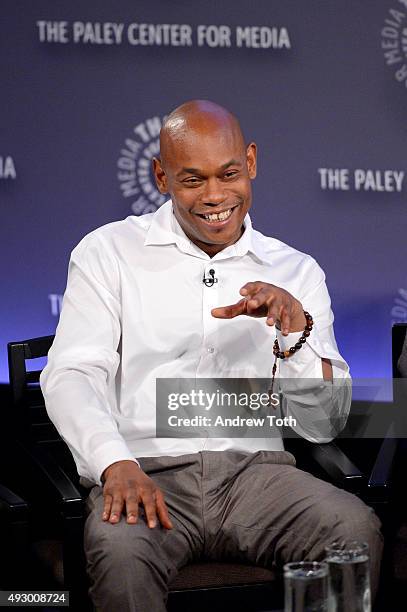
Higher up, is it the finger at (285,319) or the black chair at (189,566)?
the finger at (285,319)

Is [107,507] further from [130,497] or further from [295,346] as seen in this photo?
[295,346]

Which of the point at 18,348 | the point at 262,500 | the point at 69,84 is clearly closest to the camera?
the point at 262,500

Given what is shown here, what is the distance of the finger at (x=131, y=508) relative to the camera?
236 centimetres

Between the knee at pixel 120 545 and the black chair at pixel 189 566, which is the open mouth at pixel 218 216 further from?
the knee at pixel 120 545

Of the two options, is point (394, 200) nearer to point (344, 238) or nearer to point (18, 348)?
point (344, 238)

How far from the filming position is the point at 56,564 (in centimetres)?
275

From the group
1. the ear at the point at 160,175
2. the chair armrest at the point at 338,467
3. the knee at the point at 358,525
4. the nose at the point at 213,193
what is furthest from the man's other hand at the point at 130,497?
the ear at the point at 160,175

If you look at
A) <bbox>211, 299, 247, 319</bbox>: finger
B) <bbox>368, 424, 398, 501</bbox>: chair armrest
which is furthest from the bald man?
<bbox>368, 424, 398, 501</bbox>: chair armrest

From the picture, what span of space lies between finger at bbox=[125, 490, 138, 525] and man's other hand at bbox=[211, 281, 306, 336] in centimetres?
46

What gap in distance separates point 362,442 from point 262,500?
1388 millimetres

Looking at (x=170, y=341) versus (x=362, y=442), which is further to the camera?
(x=362, y=442)

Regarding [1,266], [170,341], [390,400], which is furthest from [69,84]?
[390,400]

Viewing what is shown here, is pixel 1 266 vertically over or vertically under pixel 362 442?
over

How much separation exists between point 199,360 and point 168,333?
0.37 feet
